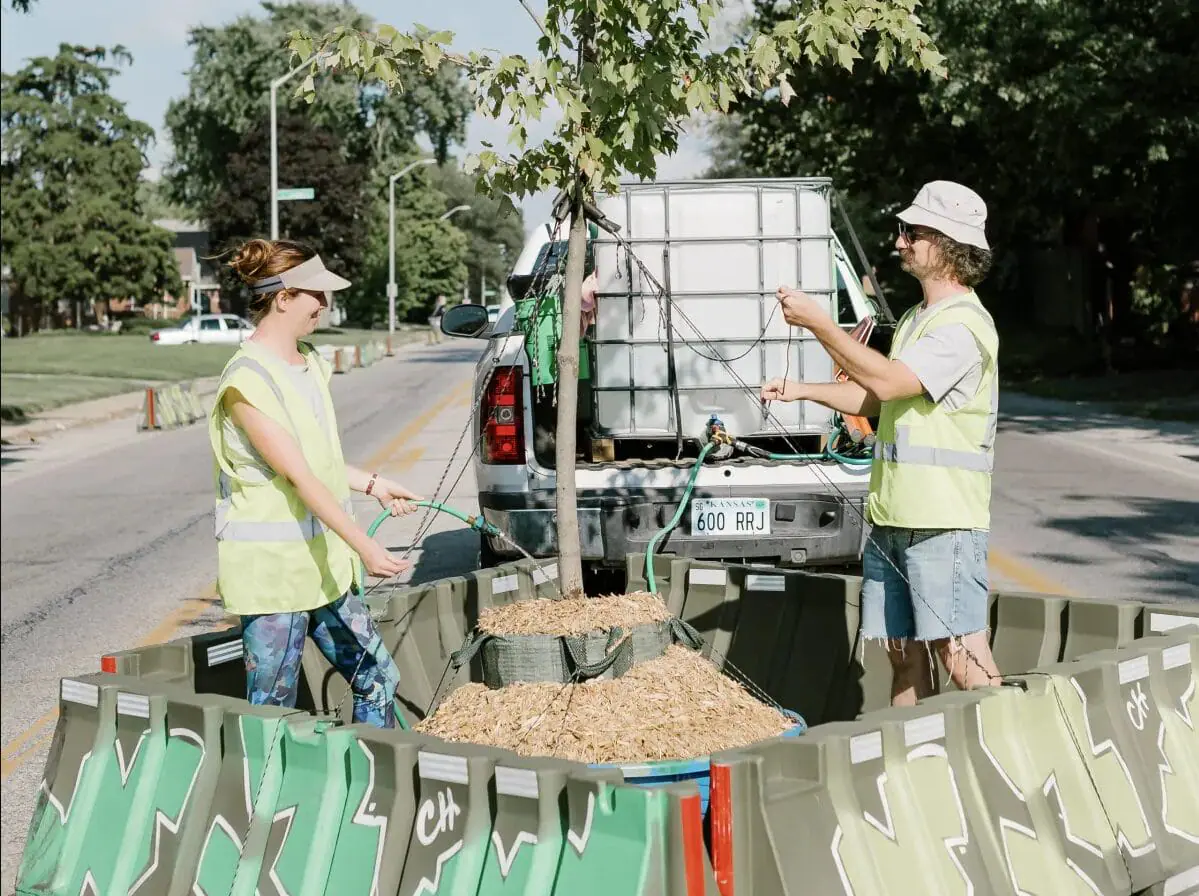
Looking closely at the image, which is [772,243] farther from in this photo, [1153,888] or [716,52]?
[1153,888]

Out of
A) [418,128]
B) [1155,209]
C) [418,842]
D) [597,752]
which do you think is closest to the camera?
[418,842]

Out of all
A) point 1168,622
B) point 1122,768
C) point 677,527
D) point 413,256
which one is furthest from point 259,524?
point 413,256

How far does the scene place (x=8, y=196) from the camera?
82062 millimetres

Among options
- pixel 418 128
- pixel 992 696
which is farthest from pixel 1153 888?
pixel 418 128

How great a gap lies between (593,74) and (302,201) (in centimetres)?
7634

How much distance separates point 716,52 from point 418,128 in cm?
7799

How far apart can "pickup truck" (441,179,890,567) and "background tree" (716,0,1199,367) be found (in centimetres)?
→ 1091

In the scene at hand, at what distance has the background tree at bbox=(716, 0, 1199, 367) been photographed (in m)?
23.2

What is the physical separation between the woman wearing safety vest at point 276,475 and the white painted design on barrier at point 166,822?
1.72 feet

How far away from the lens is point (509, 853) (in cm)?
352

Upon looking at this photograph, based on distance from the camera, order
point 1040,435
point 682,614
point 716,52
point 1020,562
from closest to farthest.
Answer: point 716,52, point 682,614, point 1020,562, point 1040,435

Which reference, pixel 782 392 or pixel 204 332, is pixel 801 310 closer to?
pixel 782 392

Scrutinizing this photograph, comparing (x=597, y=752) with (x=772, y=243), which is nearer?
(x=597, y=752)

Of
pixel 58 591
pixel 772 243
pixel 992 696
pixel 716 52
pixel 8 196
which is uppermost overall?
pixel 8 196
